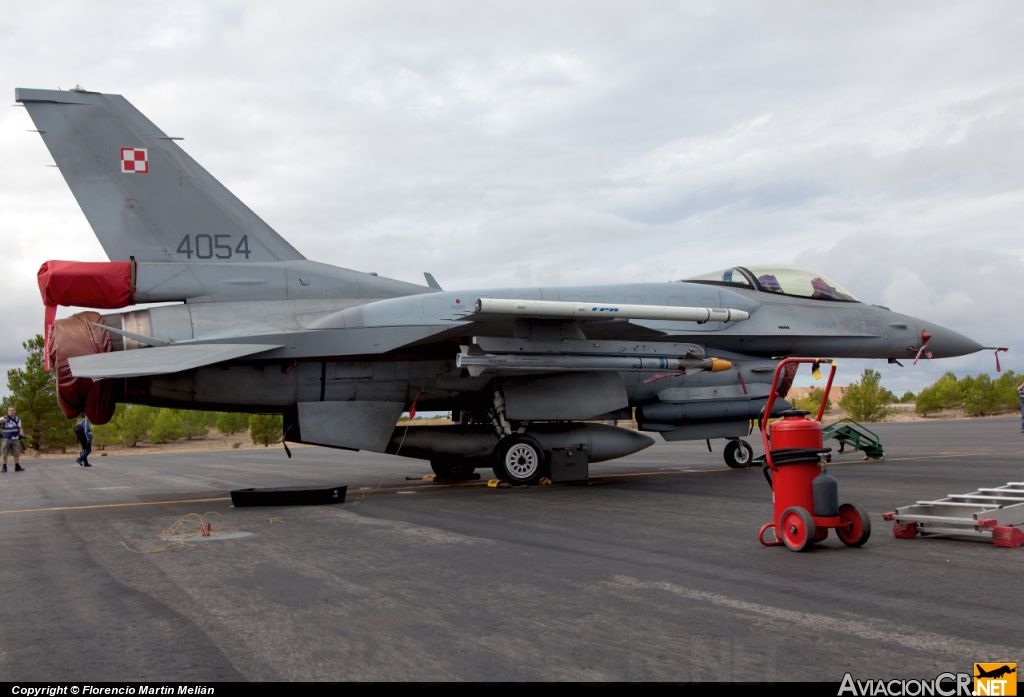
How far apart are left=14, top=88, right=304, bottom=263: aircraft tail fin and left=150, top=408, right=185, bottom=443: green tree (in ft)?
118

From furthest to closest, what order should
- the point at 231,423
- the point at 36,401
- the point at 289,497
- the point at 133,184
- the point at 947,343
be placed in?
the point at 231,423 → the point at 36,401 → the point at 947,343 → the point at 133,184 → the point at 289,497

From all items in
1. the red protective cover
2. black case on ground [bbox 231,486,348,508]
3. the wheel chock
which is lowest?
black case on ground [bbox 231,486,348,508]

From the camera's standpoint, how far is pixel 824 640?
150 inches

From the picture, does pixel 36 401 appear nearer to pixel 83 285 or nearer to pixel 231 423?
pixel 231 423

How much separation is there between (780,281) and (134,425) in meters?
40.1

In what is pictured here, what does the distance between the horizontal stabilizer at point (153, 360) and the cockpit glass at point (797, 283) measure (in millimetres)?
9292

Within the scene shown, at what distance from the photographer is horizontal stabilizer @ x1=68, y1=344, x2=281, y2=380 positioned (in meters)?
9.44

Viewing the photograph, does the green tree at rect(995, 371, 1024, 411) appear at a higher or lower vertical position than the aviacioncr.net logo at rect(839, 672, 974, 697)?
higher

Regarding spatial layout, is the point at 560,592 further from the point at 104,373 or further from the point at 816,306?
the point at 816,306

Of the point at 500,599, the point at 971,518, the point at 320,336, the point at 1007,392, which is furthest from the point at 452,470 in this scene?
the point at 1007,392

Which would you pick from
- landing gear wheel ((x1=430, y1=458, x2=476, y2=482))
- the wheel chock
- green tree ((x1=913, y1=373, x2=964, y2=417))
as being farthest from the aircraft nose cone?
green tree ((x1=913, y1=373, x2=964, y2=417))

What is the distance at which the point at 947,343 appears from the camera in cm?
1526

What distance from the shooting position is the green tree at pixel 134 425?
4359cm

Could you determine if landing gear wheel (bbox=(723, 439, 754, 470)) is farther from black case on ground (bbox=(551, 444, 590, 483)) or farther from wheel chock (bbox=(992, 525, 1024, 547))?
wheel chock (bbox=(992, 525, 1024, 547))
